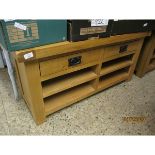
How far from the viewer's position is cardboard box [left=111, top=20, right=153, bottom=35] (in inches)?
41.9

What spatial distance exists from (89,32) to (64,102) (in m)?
0.57

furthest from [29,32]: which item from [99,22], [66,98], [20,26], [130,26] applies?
[130,26]

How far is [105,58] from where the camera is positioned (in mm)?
1214

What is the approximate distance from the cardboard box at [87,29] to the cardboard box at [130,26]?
0.21 ft

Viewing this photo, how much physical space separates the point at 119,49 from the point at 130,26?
0.20 m

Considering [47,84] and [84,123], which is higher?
[47,84]

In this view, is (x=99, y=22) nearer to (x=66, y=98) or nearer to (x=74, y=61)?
(x=74, y=61)

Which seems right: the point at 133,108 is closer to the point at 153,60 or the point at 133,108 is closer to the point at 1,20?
the point at 153,60

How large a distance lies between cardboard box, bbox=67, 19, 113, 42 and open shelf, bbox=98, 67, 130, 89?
527 mm

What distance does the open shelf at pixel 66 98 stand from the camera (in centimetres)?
118

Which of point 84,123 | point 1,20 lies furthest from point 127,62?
point 1,20

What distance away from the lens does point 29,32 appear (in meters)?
0.77

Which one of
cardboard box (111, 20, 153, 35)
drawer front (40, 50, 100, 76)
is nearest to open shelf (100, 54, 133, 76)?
drawer front (40, 50, 100, 76)

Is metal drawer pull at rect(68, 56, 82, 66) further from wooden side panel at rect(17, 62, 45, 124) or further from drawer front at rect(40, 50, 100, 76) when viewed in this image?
wooden side panel at rect(17, 62, 45, 124)
